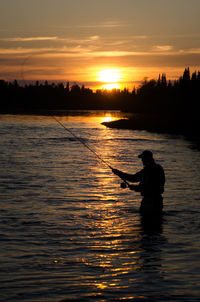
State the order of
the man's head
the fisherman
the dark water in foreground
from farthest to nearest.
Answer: the fisherman
the man's head
the dark water in foreground

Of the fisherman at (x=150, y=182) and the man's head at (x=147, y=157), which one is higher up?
the man's head at (x=147, y=157)

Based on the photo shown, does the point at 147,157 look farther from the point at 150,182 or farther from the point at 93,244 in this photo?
the point at 93,244

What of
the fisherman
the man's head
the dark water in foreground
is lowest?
the dark water in foreground

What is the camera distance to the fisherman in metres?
11.5

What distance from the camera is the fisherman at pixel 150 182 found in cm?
1148

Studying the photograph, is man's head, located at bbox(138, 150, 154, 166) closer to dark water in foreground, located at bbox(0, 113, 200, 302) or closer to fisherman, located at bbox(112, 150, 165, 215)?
fisherman, located at bbox(112, 150, 165, 215)

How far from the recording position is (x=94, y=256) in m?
9.27

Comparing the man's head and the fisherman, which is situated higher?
the man's head

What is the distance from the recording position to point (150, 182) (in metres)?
11.6

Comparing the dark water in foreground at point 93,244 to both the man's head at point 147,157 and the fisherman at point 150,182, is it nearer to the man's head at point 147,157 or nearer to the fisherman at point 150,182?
the fisherman at point 150,182

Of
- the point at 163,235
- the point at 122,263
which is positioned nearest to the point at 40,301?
the point at 122,263

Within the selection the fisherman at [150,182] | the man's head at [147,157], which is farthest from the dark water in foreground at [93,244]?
the man's head at [147,157]

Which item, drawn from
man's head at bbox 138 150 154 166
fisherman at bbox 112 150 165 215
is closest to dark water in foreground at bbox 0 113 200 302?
fisherman at bbox 112 150 165 215

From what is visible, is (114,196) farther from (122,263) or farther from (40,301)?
(40,301)
